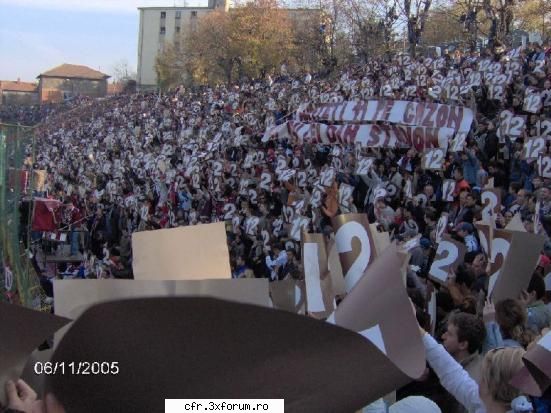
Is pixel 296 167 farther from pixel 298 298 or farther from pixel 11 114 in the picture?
pixel 11 114

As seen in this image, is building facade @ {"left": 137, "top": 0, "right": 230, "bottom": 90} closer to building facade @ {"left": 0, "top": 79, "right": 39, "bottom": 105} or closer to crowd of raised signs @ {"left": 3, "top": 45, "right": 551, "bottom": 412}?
building facade @ {"left": 0, "top": 79, "right": 39, "bottom": 105}

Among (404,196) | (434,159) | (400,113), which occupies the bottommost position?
(404,196)

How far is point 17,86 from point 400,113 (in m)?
117

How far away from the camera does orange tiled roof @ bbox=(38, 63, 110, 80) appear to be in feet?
380

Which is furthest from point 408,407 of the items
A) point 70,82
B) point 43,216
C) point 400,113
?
point 70,82

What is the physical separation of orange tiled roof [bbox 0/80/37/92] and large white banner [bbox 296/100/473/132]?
112m

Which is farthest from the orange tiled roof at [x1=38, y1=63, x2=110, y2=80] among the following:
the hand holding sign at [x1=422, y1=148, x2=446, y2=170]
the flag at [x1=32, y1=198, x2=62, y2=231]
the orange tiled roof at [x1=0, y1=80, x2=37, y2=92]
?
the hand holding sign at [x1=422, y1=148, x2=446, y2=170]

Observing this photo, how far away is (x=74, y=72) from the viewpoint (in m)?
118

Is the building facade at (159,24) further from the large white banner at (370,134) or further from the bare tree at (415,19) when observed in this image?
the large white banner at (370,134)

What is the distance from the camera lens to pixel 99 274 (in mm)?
11984

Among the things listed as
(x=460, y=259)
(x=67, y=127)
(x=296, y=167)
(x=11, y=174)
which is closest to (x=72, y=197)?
(x=296, y=167)

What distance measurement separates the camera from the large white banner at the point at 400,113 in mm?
11578

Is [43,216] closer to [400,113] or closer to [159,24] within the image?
[400,113]

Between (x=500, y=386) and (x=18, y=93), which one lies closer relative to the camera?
(x=500, y=386)
